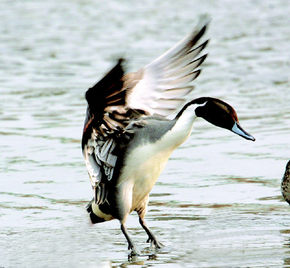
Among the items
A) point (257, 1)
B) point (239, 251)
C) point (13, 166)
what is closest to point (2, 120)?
point (13, 166)

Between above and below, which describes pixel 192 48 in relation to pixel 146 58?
above

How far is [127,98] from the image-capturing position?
6547mm

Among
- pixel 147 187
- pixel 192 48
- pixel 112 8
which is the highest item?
pixel 192 48

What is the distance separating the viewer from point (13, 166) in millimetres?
8906

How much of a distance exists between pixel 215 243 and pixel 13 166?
3.21 metres

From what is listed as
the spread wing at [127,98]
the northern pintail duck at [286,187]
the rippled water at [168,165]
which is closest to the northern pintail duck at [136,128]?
the spread wing at [127,98]

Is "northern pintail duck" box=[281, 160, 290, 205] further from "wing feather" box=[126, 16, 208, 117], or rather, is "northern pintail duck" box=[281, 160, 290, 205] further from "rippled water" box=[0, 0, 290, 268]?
"wing feather" box=[126, 16, 208, 117]

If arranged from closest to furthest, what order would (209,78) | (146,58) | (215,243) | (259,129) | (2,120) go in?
(215,243) < (259,129) < (2,120) < (209,78) < (146,58)

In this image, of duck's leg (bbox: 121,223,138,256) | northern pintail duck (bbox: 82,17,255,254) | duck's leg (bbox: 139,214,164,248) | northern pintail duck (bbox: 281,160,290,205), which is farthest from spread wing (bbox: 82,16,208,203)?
northern pintail duck (bbox: 281,160,290,205)

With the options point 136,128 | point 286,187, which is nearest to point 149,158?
point 136,128

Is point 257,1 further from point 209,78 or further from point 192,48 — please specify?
point 192,48

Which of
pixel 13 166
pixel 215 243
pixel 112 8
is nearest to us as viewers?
pixel 215 243

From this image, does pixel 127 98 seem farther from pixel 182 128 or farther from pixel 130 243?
pixel 130 243

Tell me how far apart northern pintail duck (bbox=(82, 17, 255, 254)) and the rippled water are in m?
0.31
